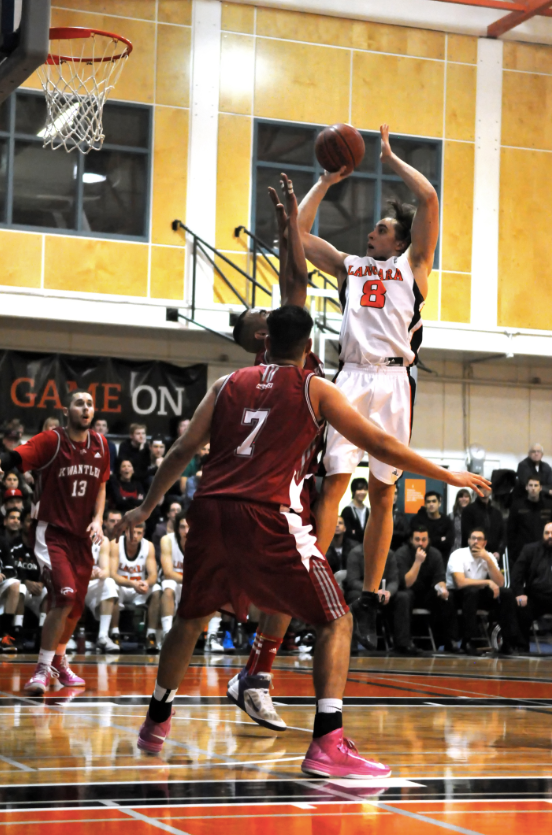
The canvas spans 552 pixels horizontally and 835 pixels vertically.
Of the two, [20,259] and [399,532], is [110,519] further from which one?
[20,259]

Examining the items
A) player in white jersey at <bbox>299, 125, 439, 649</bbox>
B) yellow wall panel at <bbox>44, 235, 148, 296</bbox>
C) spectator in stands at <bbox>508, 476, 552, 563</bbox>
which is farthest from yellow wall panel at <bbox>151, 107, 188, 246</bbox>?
player in white jersey at <bbox>299, 125, 439, 649</bbox>

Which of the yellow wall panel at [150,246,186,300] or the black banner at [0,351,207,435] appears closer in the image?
the black banner at [0,351,207,435]

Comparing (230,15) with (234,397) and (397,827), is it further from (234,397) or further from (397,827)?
(397,827)

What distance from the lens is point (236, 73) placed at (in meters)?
15.5

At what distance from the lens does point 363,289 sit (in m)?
5.62

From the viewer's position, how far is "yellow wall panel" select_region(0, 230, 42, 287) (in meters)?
14.2

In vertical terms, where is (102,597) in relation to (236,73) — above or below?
below

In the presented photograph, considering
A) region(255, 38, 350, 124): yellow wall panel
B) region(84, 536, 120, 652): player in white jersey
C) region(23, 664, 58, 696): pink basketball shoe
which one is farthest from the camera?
region(255, 38, 350, 124): yellow wall panel

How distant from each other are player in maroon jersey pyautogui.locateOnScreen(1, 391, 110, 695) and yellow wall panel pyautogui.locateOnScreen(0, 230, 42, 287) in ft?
24.3

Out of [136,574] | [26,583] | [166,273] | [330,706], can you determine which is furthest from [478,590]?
[330,706]

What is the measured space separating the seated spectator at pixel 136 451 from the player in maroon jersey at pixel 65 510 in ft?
19.1

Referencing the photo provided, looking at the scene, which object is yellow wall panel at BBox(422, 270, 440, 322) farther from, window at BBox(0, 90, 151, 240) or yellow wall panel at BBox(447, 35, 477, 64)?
window at BBox(0, 90, 151, 240)

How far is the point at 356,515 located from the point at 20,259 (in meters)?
5.44

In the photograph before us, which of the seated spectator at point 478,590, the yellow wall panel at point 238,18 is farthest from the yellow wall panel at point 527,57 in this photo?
the seated spectator at point 478,590
